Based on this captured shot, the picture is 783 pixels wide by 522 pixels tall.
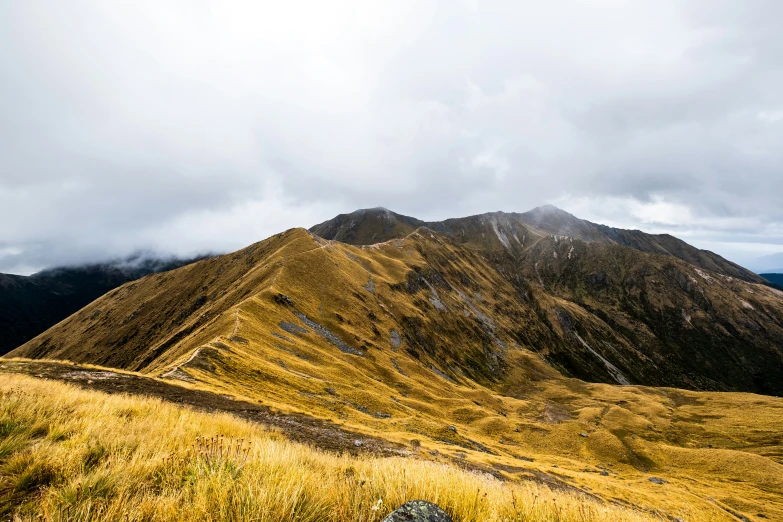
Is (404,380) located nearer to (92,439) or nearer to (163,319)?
(92,439)

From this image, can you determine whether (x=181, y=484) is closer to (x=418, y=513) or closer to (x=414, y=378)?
(x=418, y=513)

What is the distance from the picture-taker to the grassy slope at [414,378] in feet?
152

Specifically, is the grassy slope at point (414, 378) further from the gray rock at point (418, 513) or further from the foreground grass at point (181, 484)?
the gray rock at point (418, 513)

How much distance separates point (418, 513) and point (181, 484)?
381cm

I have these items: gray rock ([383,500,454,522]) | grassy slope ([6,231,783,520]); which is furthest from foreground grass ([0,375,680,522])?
grassy slope ([6,231,783,520])

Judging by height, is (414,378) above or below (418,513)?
below

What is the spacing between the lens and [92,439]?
21.8 feet

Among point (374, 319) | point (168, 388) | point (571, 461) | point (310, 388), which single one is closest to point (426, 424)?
point (310, 388)

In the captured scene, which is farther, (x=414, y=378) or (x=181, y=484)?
(x=414, y=378)

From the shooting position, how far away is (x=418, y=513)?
5148 mm

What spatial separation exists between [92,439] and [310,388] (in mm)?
46936

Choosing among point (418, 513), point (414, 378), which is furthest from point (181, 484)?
point (414, 378)

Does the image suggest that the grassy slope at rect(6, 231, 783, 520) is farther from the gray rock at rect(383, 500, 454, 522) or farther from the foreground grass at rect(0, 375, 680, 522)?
the gray rock at rect(383, 500, 454, 522)

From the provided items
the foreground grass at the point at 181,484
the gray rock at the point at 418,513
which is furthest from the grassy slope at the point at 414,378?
the gray rock at the point at 418,513
